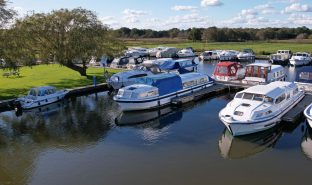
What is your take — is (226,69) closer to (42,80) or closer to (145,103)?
(145,103)

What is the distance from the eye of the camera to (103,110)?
32.9 metres

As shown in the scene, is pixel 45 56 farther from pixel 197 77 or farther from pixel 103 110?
A: pixel 197 77

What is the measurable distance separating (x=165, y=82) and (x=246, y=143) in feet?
42.1

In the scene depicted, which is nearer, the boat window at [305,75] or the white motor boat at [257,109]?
the white motor boat at [257,109]

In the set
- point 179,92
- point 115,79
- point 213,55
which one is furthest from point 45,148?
point 213,55

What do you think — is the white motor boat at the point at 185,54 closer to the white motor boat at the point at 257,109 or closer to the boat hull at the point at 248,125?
the white motor boat at the point at 257,109

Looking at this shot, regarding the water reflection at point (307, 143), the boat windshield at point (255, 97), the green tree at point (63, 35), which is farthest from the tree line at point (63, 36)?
the water reflection at point (307, 143)

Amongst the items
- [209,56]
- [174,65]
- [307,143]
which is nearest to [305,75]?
[307,143]

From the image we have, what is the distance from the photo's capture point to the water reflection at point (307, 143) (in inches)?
838

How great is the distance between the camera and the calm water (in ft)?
61.3

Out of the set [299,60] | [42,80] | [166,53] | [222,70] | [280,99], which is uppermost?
[166,53]

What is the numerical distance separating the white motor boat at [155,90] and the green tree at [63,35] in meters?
Answer: 12.0

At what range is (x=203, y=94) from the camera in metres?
36.5

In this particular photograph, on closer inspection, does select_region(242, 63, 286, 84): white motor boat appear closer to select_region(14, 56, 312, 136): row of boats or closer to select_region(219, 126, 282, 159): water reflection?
select_region(14, 56, 312, 136): row of boats
